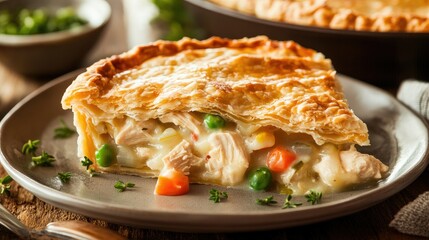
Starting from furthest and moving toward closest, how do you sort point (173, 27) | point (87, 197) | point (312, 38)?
1. point (173, 27)
2. point (312, 38)
3. point (87, 197)

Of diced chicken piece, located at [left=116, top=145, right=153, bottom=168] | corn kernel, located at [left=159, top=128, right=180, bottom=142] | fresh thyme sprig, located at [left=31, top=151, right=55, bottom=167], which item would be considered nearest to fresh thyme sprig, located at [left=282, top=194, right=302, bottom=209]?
corn kernel, located at [left=159, top=128, right=180, bottom=142]

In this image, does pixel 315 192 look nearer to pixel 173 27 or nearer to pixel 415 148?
pixel 415 148

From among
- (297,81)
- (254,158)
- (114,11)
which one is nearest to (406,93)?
(297,81)

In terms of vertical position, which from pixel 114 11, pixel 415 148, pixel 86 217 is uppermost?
pixel 415 148

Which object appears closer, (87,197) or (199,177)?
(87,197)

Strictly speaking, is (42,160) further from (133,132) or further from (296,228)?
(296,228)

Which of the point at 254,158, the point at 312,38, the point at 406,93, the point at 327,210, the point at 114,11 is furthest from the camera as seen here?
the point at 114,11

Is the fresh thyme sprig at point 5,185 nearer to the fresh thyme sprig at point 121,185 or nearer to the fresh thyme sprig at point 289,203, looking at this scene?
the fresh thyme sprig at point 121,185

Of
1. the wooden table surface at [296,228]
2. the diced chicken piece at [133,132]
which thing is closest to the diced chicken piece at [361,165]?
the wooden table surface at [296,228]
